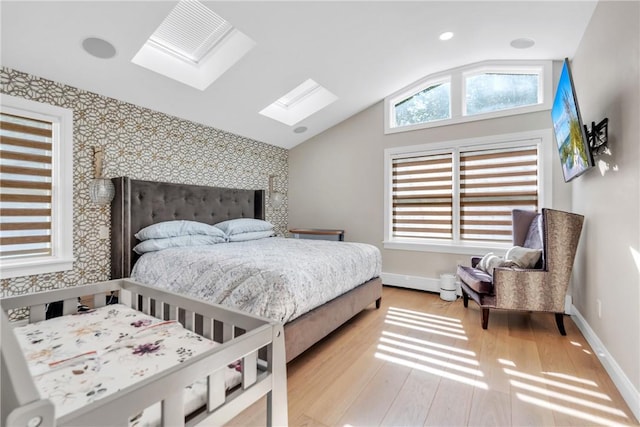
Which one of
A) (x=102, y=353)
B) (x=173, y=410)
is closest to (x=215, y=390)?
(x=173, y=410)

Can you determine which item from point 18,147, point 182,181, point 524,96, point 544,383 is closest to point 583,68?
point 524,96

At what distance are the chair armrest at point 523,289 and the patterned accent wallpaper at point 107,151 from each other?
3.50 metres

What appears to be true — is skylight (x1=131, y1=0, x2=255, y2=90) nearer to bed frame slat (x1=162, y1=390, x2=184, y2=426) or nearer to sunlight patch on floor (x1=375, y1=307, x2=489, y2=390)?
Answer: bed frame slat (x1=162, y1=390, x2=184, y2=426)

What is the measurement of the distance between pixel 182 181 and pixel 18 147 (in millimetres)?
1430

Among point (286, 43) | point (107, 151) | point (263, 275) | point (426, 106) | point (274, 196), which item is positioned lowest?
point (263, 275)

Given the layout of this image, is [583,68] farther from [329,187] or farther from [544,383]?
[329,187]

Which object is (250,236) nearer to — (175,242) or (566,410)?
(175,242)

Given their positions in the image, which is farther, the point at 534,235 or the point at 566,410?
the point at 534,235

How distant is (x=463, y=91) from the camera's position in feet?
12.8

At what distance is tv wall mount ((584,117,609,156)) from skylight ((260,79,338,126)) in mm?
2725

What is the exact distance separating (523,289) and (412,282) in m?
1.59

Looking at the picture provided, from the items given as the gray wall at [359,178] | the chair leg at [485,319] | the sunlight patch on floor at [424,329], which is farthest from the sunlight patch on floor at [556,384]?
the gray wall at [359,178]

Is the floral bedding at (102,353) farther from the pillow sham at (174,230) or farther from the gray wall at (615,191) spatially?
the gray wall at (615,191)

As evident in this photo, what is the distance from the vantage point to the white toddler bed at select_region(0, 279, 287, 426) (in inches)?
24.2
